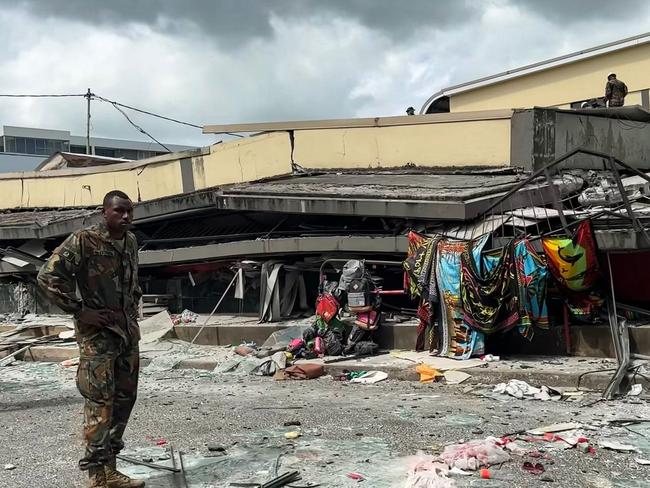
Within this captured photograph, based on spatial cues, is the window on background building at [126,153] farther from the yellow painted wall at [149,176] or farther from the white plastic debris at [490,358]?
the white plastic debris at [490,358]

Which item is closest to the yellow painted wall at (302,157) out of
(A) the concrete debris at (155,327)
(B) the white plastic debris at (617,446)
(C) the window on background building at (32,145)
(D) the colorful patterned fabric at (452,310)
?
(A) the concrete debris at (155,327)

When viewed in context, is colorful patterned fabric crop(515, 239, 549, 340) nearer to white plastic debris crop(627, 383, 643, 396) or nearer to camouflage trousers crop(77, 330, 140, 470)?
white plastic debris crop(627, 383, 643, 396)

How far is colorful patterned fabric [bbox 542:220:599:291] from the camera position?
318 inches

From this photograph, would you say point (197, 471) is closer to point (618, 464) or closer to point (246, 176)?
point (618, 464)

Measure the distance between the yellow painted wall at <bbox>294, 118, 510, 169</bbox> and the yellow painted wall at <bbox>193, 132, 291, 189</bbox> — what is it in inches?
14.4

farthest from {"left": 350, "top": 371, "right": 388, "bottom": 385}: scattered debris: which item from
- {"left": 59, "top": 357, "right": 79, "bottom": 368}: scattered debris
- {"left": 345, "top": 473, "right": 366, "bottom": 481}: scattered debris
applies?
{"left": 59, "top": 357, "right": 79, "bottom": 368}: scattered debris

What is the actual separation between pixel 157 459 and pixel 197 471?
0.47m

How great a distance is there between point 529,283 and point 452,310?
3.39 ft

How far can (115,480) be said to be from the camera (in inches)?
158

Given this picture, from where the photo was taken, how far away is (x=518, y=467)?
4.46m

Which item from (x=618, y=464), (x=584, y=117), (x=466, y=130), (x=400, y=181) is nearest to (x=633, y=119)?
(x=584, y=117)

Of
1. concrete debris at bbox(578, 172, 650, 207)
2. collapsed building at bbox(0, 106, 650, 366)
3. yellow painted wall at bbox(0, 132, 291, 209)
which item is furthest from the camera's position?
yellow painted wall at bbox(0, 132, 291, 209)

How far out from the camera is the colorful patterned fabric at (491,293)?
817 centimetres

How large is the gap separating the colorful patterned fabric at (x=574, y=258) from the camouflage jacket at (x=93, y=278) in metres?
5.65
